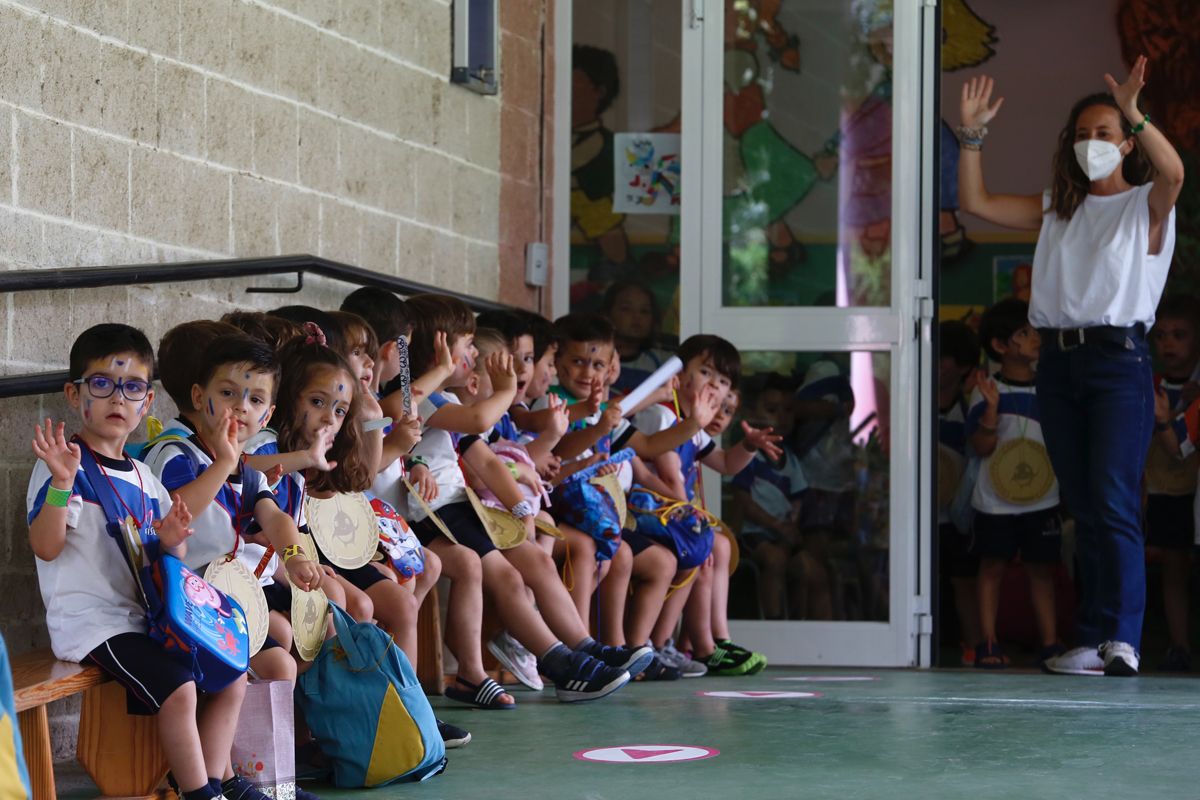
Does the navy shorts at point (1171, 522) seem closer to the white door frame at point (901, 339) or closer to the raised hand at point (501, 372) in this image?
the white door frame at point (901, 339)

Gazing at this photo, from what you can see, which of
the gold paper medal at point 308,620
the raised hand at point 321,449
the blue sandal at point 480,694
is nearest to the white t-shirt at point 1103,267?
the blue sandal at point 480,694

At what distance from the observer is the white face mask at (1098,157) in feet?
16.3

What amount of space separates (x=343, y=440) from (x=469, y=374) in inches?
34.6

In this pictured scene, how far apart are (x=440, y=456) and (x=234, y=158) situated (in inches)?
34.3

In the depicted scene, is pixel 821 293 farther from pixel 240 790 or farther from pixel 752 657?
pixel 240 790

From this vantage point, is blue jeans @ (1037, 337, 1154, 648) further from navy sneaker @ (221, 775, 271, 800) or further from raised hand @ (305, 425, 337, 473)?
navy sneaker @ (221, 775, 271, 800)

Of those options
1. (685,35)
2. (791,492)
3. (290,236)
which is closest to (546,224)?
(685,35)

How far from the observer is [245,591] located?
298 cm

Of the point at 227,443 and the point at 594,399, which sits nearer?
the point at 227,443

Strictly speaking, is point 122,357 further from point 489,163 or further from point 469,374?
point 489,163

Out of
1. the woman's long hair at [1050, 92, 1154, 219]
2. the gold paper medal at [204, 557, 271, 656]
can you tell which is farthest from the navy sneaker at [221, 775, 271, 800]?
the woman's long hair at [1050, 92, 1154, 219]

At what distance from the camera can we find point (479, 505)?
4246 mm

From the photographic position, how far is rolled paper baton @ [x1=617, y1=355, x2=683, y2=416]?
496 cm

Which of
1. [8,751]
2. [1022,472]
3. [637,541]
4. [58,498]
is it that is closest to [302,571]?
[58,498]
